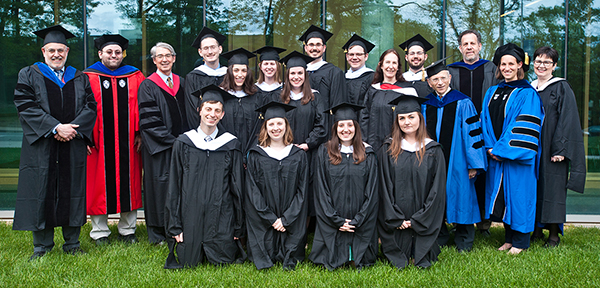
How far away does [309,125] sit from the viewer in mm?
4465

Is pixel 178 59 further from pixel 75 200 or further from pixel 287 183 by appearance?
pixel 287 183

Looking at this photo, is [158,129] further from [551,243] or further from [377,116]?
[551,243]

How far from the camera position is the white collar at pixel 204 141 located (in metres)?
3.93

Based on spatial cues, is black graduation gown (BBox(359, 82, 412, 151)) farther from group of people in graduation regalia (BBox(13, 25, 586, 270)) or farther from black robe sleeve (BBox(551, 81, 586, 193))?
black robe sleeve (BBox(551, 81, 586, 193))

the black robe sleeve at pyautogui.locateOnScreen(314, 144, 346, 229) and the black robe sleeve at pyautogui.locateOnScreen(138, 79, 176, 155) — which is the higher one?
the black robe sleeve at pyautogui.locateOnScreen(138, 79, 176, 155)

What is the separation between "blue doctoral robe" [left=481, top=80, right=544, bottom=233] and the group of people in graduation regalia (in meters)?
0.01

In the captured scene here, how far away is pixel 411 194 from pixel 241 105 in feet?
6.15

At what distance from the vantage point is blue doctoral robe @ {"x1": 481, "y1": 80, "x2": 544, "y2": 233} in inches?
167

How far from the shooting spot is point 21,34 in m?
6.69

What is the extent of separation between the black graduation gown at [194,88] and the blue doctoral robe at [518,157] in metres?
3.01

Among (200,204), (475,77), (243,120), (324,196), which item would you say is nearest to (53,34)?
(243,120)

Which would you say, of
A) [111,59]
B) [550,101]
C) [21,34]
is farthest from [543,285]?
[21,34]

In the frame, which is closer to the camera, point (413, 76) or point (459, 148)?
point (459, 148)

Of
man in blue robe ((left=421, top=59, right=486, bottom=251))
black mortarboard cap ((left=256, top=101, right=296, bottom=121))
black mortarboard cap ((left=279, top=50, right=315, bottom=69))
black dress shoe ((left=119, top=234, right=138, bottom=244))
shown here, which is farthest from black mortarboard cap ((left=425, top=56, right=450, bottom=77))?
black dress shoe ((left=119, top=234, right=138, bottom=244))
